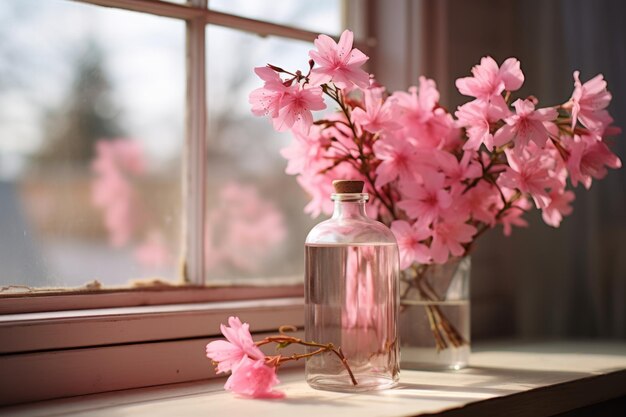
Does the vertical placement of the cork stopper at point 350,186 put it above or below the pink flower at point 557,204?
above

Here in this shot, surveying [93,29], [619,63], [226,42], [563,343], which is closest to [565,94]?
[619,63]

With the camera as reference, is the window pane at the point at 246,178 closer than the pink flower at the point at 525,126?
No

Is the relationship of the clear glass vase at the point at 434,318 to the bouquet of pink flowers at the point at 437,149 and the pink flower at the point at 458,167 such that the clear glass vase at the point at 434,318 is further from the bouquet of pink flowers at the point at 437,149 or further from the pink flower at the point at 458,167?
the pink flower at the point at 458,167

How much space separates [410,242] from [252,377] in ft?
1.13

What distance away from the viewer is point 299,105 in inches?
Answer: 45.0

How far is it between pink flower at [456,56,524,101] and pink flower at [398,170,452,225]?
0.14 m

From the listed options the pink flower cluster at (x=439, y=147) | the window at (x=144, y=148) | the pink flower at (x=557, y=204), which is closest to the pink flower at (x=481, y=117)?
the pink flower cluster at (x=439, y=147)

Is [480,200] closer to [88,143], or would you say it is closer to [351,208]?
[351,208]

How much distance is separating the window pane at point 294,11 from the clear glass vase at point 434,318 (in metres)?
0.56

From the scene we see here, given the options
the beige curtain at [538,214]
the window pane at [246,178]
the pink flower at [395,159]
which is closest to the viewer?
the pink flower at [395,159]

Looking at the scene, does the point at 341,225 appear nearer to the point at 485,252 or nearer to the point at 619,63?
the point at 485,252

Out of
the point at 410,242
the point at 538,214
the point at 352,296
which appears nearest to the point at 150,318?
the point at 352,296

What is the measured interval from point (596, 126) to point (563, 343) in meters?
0.63

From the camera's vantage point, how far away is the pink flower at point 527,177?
48.4 inches
